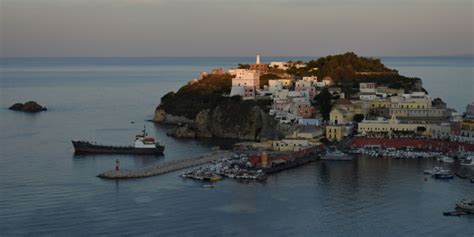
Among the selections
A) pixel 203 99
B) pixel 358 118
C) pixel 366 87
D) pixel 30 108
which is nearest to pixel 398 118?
pixel 358 118

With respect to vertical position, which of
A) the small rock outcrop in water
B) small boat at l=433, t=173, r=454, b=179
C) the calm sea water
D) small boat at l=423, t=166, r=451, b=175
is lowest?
the calm sea water

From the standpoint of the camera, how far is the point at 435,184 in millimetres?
17094

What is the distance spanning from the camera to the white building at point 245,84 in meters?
29.8

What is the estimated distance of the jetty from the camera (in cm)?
1789

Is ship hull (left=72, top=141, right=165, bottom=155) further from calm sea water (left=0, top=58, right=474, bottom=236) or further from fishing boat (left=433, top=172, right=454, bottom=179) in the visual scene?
fishing boat (left=433, top=172, right=454, bottom=179)

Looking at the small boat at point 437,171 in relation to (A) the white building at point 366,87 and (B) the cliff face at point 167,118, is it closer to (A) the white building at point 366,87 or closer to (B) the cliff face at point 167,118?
(A) the white building at point 366,87

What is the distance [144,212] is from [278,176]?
458cm

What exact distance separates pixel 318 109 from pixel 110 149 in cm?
793

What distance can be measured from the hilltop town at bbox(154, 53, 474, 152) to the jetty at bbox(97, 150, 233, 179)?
2.20 m

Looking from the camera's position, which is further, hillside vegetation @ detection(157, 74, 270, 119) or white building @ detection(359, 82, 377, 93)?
white building @ detection(359, 82, 377, 93)

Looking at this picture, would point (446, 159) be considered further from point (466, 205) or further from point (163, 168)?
point (163, 168)

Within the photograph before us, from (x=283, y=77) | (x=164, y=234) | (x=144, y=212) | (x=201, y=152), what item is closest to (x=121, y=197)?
(x=144, y=212)

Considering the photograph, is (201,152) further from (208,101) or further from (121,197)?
(208,101)

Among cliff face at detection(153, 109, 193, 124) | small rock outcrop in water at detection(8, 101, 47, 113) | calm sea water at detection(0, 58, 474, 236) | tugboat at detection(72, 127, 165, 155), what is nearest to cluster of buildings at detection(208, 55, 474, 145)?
cliff face at detection(153, 109, 193, 124)
